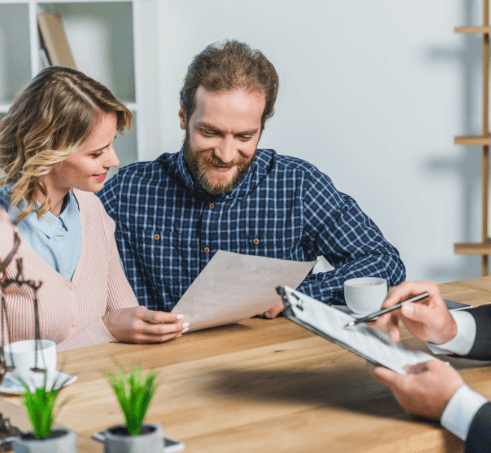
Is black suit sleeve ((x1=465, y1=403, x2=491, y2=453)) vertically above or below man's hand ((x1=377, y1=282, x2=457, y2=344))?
below

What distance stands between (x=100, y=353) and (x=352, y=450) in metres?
0.58

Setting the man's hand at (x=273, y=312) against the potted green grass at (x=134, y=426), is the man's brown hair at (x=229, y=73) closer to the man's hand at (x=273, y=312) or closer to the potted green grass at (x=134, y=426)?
the man's hand at (x=273, y=312)

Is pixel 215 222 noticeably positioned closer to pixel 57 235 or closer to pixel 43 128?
pixel 57 235

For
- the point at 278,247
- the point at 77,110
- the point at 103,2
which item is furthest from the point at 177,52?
the point at 77,110

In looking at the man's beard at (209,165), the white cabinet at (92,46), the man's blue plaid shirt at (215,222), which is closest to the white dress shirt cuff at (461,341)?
the man's blue plaid shirt at (215,222)

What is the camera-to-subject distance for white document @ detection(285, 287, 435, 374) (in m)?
0.91

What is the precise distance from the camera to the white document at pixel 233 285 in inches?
47.8

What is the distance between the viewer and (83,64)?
9.07 ft

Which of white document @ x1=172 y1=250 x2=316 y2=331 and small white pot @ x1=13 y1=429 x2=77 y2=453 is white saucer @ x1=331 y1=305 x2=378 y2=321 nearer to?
white document @ x1=172 y1=250 x2=316 y2=331

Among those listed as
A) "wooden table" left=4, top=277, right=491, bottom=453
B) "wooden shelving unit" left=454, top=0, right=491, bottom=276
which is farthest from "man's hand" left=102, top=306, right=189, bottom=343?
"wooden shelving unit" left=454, top=0, right=491, bottom=276

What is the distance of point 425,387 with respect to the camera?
895mm

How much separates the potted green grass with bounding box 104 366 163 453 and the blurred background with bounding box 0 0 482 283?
83.1 inches

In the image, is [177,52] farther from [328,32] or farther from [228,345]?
[228,345]

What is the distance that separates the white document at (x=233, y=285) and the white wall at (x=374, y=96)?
164 centimetres
